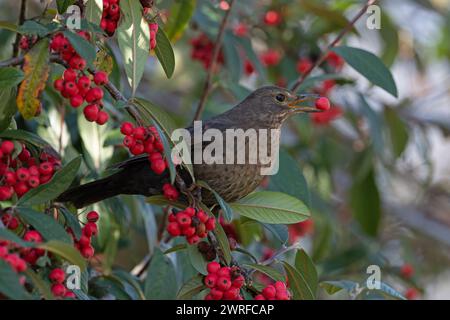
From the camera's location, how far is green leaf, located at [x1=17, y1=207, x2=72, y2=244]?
104 inches

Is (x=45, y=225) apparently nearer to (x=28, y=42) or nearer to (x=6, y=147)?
(x=6, y=147)

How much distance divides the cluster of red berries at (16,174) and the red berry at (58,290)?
1.12 feet

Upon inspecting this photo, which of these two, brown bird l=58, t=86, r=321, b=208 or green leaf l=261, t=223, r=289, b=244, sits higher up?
brown bird l=58, t=86, r=321, b=208

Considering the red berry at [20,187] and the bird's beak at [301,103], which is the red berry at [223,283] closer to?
the red berry at [20,187]

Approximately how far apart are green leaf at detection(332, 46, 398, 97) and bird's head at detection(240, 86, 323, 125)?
0.29 m

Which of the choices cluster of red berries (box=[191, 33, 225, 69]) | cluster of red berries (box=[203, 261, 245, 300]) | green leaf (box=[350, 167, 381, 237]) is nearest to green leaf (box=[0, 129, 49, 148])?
cluster of red berries (box=[203, 261, 245, 300])

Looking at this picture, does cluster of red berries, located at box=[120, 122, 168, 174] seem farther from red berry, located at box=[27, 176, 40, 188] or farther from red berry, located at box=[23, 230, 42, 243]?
red berry, located at box=[23, 230, 42, 243]

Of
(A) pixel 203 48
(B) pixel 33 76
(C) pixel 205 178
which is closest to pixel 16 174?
(B) pixel 33 76

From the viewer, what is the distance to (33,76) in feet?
9.34

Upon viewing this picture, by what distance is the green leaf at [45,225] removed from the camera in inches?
104

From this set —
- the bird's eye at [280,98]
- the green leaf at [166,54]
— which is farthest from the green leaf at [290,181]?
the green leaf at [166,54]

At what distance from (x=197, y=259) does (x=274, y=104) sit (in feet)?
4.56

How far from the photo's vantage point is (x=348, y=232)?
23.8 feet
